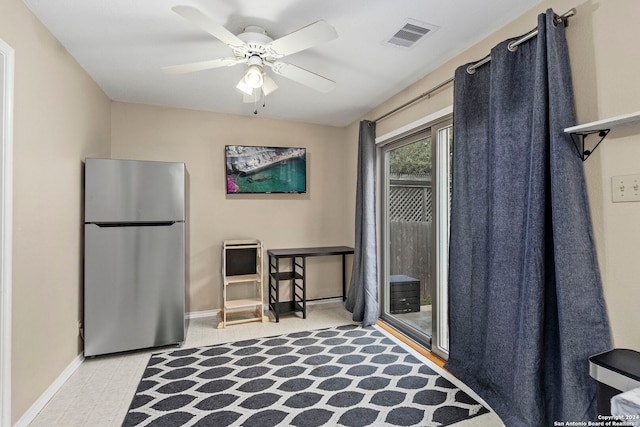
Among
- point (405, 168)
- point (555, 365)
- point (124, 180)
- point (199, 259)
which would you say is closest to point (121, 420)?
point (124, 180)

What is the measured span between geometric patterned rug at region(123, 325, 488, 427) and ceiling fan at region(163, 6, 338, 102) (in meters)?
2.06

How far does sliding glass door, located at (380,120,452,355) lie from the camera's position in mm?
2820

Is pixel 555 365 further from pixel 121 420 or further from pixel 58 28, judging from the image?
pixel 58 28

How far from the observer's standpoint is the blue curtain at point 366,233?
139 inches

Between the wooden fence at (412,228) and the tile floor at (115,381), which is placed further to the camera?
the wooden fence at (412,228)

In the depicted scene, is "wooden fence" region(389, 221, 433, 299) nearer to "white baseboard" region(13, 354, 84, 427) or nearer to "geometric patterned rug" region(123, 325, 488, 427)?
"geometric patterned rug" region(123, 325, 488, 427)

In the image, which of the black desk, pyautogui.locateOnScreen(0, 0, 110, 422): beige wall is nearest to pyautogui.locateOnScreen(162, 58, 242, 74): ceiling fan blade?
pyautogui.locateOnScreen(0, 0, 110, 422): beige wall

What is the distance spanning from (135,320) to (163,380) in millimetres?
682

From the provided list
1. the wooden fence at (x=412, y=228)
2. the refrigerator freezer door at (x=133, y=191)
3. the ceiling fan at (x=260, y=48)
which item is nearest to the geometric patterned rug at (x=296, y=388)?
the wooden fence at (x=412, y=228)

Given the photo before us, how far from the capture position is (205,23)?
1696 mm

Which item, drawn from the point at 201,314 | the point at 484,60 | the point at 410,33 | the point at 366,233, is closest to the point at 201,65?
the point at 410,33

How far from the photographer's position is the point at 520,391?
173 centimetres

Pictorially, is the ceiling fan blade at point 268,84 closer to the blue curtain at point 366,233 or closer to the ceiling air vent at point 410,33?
the ceiling air vent at point 410,33

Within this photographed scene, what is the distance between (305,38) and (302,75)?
1.52 feet
